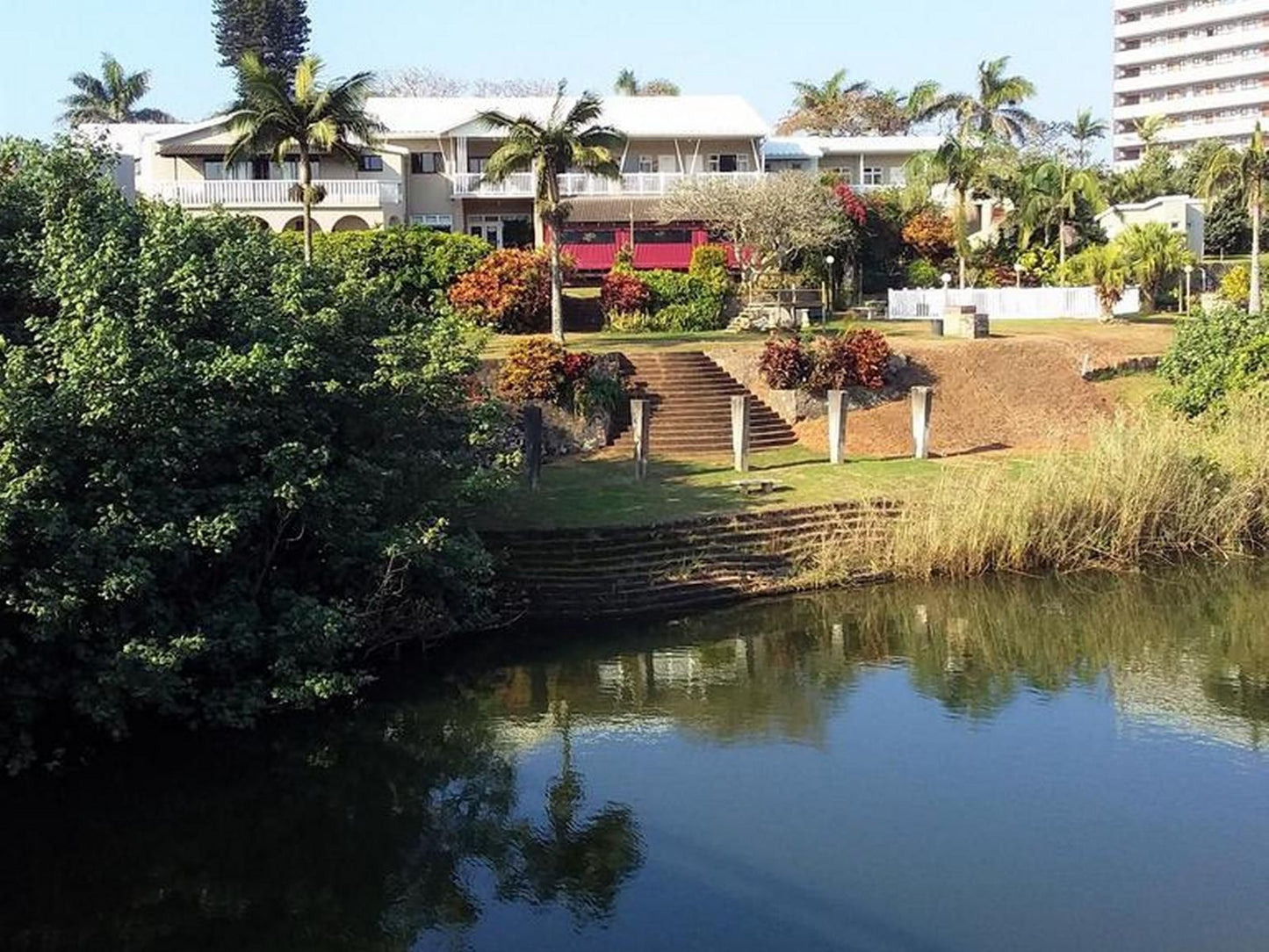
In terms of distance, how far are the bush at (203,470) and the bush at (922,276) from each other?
28664mm

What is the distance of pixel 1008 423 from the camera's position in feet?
94.0

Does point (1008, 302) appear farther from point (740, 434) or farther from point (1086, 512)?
point (1086, 512)

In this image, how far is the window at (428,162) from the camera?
47.0 metres

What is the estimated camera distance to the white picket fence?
40.0 metres

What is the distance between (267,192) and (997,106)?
2835 cm

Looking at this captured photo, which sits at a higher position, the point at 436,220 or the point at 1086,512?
the point at 436,220

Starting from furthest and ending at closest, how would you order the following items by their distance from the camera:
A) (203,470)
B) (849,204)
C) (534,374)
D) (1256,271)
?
(849,204) → (1256,271) → (534,374) → (203,470)

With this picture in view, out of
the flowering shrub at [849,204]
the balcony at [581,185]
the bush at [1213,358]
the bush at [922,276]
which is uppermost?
the balcony at [581,185]

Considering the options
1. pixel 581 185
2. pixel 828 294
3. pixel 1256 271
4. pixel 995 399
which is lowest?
pixel 995 399

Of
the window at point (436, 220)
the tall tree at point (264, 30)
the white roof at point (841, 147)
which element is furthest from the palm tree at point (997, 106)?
the tall tree at point (264, 30)

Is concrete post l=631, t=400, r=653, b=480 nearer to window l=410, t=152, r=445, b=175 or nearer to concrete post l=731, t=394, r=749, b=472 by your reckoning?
concrete post l=731, t=394, r=749, b=472

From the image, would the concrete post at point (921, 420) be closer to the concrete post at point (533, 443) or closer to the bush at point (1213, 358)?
the bush at point (1213, 358)

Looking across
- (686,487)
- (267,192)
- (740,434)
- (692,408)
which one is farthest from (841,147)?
(686,487)

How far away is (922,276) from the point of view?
Result: 43781 millimetres
